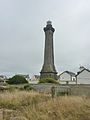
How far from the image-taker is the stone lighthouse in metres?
65.6

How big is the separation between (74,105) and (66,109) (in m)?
0.73

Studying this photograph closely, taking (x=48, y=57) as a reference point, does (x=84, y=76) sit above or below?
below

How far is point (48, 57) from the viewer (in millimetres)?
67688

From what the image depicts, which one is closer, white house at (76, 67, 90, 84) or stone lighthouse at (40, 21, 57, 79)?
stone lighthouse at (40, 21, 57, 79)

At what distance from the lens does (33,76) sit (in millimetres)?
103750

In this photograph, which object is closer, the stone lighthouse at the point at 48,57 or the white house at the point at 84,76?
the stone lighthouse at the point at 48,57

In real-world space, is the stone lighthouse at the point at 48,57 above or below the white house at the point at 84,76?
above

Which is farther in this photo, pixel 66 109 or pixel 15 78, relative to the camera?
pixel 15 78

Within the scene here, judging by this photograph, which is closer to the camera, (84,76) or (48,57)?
(84,76)

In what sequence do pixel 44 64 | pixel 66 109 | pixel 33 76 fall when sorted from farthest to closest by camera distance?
1. pixel 33 76
2. pixel 44 64
3. pixel 66 109

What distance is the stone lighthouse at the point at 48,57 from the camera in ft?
215

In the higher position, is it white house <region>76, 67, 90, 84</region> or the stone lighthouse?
the stone lighthouse

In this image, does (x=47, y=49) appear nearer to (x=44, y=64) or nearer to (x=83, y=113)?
(x=44, y=64)

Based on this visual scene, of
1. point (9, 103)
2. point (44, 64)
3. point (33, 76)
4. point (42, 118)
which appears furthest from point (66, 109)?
point (33, 76)
